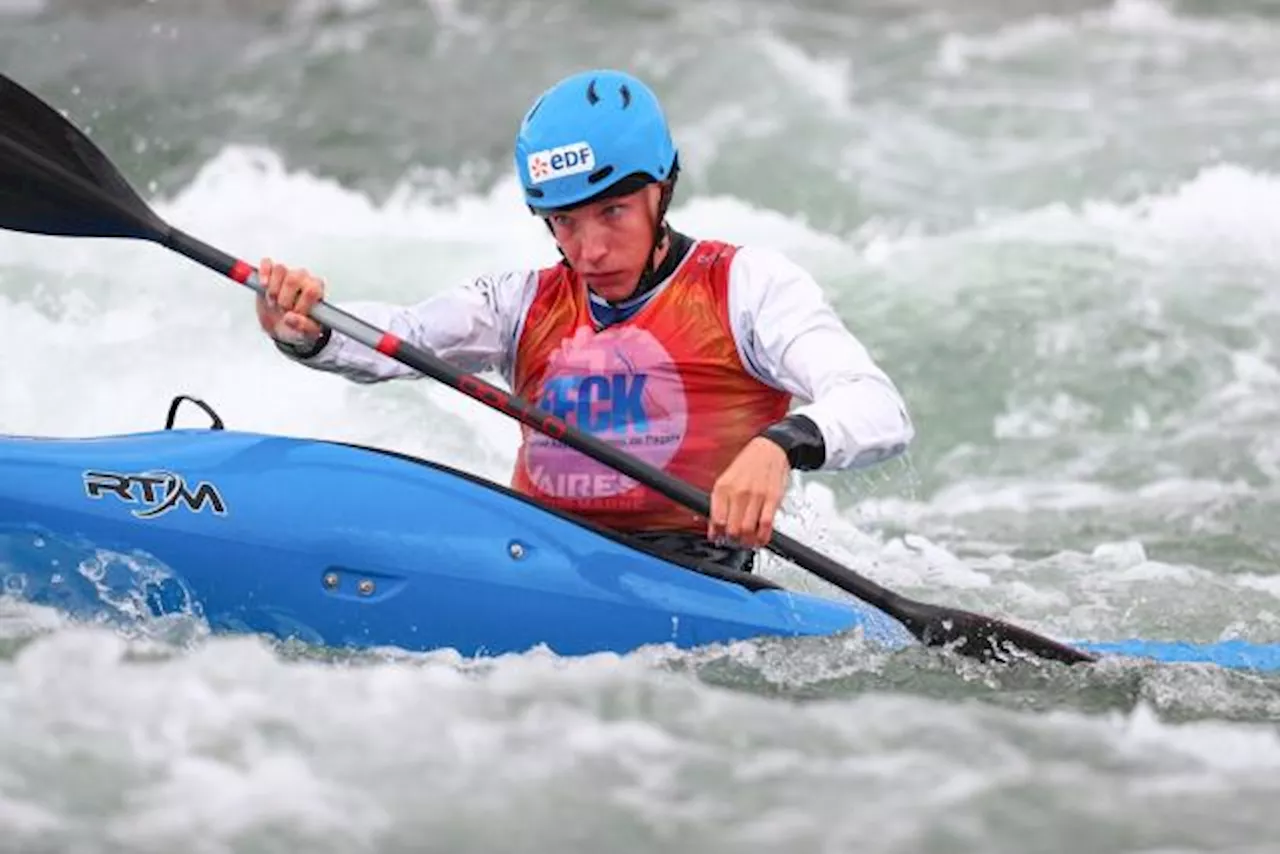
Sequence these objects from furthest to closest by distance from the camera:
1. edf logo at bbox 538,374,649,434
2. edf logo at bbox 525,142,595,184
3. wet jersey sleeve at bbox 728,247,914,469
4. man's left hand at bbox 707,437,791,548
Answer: edf logo at bbox 538,374,649,434
edf logo at bbox 525,142,595,184
wet jersey sleeve at bbox 728,247,914,469
man's left hand at bbox 707,437,791,548

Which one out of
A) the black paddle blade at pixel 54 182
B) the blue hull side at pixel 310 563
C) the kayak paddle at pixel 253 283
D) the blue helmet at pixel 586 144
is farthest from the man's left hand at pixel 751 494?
the black paddle blade at pixel 54 182

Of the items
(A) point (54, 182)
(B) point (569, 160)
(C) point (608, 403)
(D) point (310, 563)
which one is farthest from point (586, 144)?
(A) point (54, 182)

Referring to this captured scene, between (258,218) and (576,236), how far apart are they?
6.36m

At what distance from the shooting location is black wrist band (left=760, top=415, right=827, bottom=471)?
12.1 feet

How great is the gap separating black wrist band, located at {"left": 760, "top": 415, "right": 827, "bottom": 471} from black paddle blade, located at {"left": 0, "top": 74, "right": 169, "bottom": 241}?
1313mm

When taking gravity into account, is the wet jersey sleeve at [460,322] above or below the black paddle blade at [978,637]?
above

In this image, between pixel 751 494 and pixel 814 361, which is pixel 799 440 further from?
pixel 814 361

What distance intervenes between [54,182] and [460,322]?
0.84 metres

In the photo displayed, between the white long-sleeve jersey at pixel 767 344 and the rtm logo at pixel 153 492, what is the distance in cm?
39

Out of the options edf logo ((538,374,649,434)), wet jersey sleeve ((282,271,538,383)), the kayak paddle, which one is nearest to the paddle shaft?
the kayak paddle

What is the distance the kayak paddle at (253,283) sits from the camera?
3906 millimetres

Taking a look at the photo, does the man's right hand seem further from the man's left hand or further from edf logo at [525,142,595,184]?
the man's left hand

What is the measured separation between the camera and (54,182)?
4.23 m

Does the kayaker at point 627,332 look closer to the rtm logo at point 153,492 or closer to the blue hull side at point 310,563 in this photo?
the blue hull side at point 310,563
